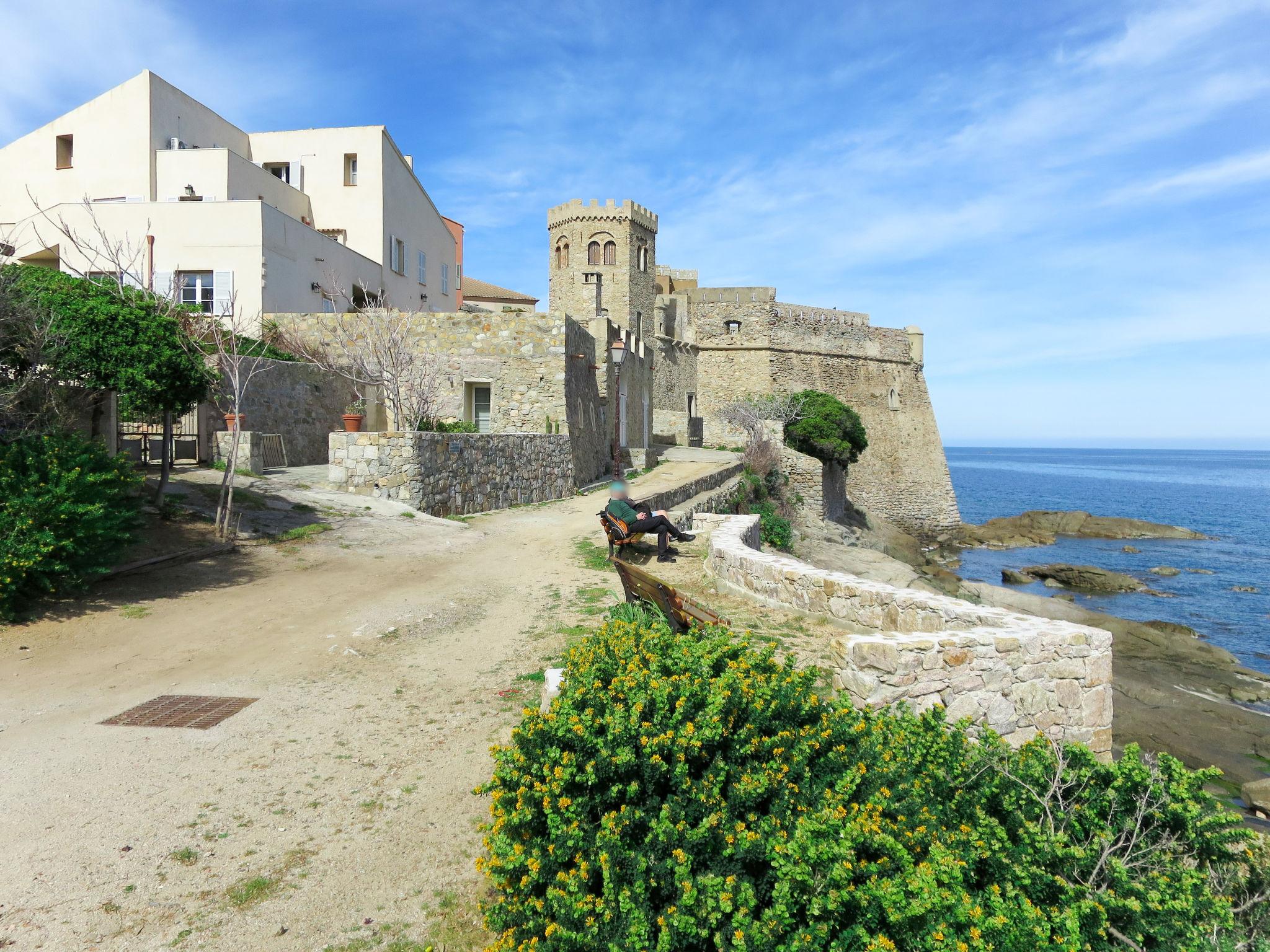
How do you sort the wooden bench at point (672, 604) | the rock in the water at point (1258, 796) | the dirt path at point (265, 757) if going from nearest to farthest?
the dirt path at point (265, 757) → the wooden bench at point (672, 604) → the rock in the water at point (1258, 796)

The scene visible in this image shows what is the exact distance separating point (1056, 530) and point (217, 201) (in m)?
44.5

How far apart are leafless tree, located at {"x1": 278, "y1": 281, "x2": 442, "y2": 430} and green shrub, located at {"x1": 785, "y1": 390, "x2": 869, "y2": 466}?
66.5 feet

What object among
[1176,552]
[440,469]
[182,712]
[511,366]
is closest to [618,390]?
[511,366]

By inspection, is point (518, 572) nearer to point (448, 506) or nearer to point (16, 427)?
point (448, 506)

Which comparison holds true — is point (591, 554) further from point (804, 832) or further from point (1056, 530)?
point (1056, 530)

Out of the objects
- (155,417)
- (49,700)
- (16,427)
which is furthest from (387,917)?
(155,417)

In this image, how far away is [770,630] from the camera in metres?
7.70

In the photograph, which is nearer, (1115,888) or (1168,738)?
(1115,888)

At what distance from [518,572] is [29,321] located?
6.71 m

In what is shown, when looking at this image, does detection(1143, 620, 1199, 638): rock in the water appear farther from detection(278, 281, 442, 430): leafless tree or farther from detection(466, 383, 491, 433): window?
detection(278, 281, 442, 430): leafless tree

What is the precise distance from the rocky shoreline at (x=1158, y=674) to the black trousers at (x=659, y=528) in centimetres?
696

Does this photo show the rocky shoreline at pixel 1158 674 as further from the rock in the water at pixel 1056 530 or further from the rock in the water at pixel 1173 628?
the rock in the water at pixel 1056 530

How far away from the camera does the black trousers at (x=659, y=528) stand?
10219 millimetres

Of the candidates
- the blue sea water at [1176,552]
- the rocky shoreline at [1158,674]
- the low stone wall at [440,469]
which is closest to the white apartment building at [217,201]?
the low stone wall at [440,469]
